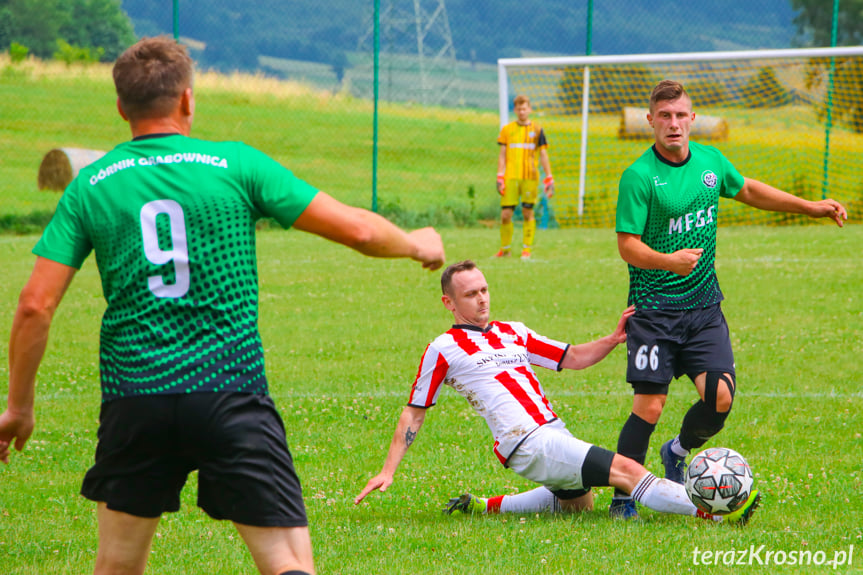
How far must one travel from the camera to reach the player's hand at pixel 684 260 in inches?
191

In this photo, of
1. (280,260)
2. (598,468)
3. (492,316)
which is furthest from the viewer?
(280,260)

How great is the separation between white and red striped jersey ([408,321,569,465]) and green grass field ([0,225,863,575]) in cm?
52

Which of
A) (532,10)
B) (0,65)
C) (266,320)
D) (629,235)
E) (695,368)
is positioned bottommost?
(266,320)

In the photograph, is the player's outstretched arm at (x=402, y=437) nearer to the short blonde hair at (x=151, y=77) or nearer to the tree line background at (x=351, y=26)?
the short blonde hair at (x=151, y=77)

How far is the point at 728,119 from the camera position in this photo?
20656 millimetres

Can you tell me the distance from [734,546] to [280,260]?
38.5 feet

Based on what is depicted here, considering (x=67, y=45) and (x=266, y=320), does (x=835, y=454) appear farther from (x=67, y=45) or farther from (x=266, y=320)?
(x=67, y=45)

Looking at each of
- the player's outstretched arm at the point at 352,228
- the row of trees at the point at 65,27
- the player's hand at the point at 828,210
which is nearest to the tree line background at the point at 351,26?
the row of trees at the point at 65,27

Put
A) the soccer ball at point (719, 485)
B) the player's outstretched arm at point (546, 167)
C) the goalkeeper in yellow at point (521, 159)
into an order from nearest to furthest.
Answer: the soccer ball at point (719, 485) < the goalkeeper in yellow at point (521, 159) < the player's outstretched arm at point (546, 167)

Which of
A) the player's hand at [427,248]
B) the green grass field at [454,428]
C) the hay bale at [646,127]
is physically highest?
the hay bale at [646,127]

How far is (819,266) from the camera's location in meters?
13.7

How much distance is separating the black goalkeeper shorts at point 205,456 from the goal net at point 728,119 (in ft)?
54.2

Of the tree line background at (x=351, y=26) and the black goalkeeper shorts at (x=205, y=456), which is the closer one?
the black goalkeeper shorts at (x=205, y=456)

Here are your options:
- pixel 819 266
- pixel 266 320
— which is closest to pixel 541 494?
pixel 266 320
